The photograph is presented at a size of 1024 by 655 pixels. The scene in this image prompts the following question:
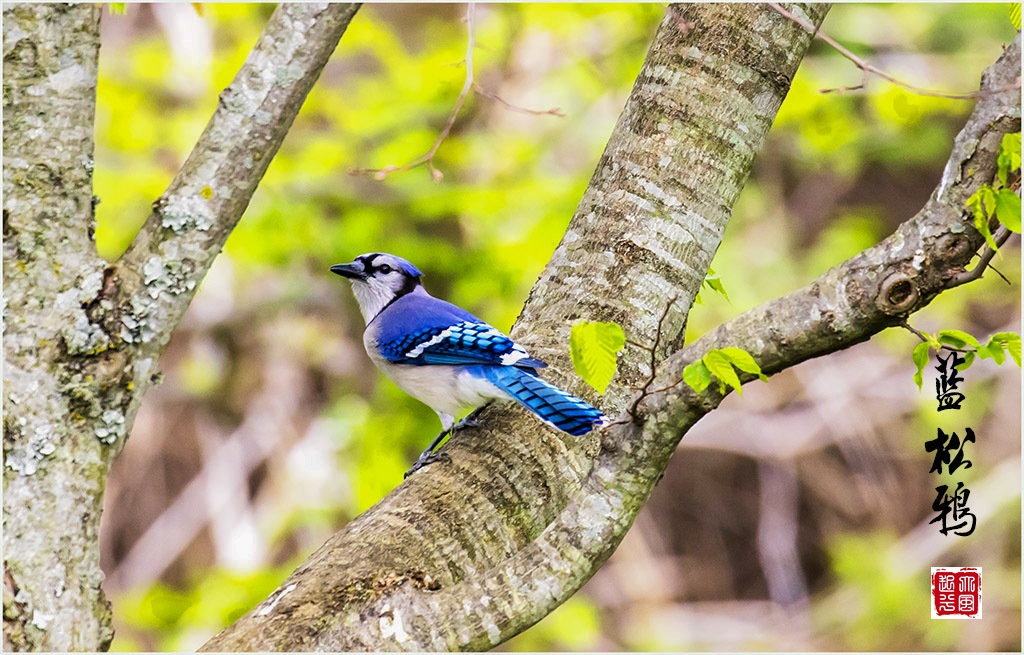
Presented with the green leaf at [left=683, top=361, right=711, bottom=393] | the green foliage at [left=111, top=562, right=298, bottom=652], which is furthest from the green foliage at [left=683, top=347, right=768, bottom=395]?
the green foliage at [left=111, top=562, right=298, bottom=652]

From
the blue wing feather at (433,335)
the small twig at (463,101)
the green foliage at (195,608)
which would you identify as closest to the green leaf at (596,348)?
the small twig at (463,101)

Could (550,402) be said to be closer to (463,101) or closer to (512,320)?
(463,101)

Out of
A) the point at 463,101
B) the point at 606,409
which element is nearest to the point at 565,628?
the point at 606,409

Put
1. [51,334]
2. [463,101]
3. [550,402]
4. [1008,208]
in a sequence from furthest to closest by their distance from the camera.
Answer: [463,101], [550,402], [51,334], [1008,208]

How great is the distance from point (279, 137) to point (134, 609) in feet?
13.4

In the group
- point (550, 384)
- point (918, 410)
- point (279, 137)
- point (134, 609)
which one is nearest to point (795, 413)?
point (918, 410)

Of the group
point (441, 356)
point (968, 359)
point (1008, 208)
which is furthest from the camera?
point (441, 356)

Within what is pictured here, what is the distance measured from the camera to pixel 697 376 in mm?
1325

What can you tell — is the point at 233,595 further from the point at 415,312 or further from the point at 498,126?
the point at 498,126

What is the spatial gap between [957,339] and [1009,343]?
0.08 metres

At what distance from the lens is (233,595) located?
425cm

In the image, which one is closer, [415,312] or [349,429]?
[415,312]

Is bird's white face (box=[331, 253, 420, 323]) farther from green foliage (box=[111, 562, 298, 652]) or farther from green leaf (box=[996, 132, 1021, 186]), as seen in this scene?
green leaf (box=[996, 132, 1021, 186])

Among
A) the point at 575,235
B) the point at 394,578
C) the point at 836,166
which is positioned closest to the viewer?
the point at 394,578
